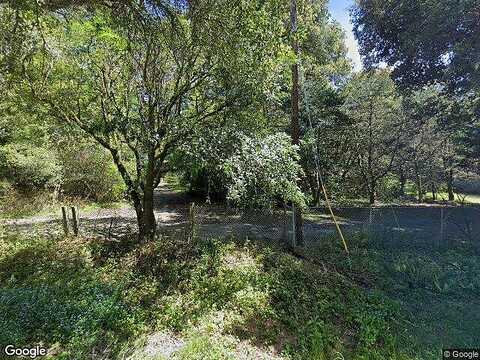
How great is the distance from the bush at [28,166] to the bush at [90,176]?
44 cm

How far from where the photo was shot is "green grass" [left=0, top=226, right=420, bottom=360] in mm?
4750

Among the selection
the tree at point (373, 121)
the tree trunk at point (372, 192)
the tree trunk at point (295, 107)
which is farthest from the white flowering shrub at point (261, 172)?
the tree trunk at point (372, 192)

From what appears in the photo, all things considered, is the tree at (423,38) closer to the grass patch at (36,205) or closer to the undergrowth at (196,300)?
the undergrowth at (196,300)

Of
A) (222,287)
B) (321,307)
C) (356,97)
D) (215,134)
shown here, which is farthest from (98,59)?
(356,97)

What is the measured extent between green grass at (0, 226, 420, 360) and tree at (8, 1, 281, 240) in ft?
4.99

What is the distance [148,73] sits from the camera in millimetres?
6598

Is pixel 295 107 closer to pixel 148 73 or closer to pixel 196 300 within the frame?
pixel 148 73

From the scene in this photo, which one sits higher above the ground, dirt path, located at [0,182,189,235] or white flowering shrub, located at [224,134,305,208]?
white flowering shrub, located at [224,134,305,208]

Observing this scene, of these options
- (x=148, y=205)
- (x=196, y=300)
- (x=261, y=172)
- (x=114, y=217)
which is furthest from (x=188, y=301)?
(x=114, y=217)

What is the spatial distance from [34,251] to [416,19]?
12.7 meters

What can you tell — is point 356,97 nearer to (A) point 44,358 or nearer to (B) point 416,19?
(B) point 416,19

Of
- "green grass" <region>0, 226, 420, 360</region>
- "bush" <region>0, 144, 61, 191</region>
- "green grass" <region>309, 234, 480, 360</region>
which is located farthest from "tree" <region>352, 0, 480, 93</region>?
"bush" <region>0, 144, 61, 191</region>

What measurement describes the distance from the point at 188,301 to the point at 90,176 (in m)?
8.73

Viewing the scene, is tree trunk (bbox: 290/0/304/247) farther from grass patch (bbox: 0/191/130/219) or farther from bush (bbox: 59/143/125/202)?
grass patch (bbox: 0/191/130/219)
